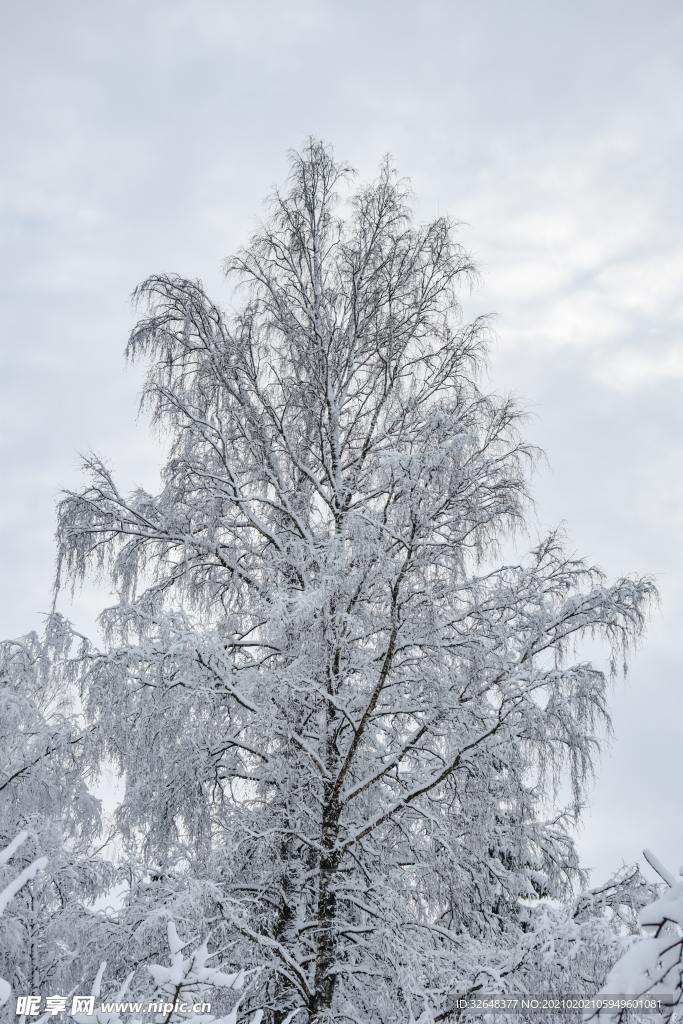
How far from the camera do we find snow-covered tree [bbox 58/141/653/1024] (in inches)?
228

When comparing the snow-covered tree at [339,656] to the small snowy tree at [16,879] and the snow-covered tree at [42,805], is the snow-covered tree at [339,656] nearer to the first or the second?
the snow-covered tree at [42,805]

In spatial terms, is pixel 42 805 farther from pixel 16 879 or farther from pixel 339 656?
pixel 16 879

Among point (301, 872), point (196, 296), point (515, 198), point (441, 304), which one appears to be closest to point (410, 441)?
point (441, 304)

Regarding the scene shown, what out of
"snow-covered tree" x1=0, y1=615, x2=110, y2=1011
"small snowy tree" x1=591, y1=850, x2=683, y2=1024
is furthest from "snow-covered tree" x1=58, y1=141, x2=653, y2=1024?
"small snowy tree" x1=591, y1=850, x2=683, y2=1024

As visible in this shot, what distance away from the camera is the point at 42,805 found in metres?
7.95

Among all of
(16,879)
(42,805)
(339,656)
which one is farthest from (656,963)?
(42,805)

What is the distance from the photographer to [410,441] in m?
7.41

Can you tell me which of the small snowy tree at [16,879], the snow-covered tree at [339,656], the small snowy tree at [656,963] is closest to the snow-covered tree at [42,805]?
the snow-covered tree at [339,656]

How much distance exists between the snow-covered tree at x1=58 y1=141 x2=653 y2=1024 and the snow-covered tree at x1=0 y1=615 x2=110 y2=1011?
0.70 meters

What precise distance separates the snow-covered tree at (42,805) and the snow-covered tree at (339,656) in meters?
0.70

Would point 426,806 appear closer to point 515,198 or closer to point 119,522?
point 119,522

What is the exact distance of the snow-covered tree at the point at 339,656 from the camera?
5781mm

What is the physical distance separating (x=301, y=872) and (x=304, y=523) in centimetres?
261

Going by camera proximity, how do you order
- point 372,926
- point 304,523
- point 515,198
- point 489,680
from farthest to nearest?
point 515,198 → point 304,523 → point 489,680 → point 372,926
